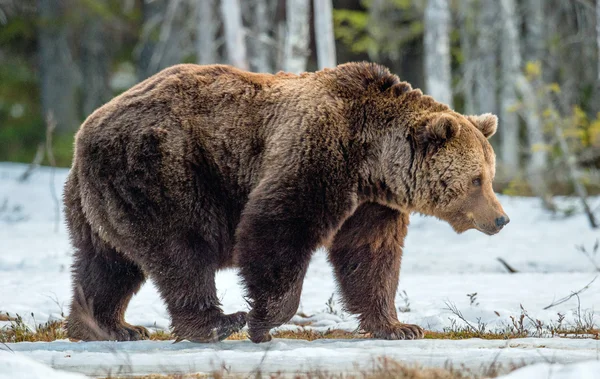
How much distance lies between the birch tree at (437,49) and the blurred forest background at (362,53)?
0.06 ft

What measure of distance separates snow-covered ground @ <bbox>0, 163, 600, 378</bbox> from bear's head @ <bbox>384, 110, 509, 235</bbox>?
35.0 inches

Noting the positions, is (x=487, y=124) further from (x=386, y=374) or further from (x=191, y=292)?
(x=386, y=374)

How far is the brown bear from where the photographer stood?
215 inches

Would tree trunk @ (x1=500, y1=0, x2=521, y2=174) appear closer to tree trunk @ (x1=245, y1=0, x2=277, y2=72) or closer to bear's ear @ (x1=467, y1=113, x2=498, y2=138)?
tree trunk @ (x1=245, y1=0, x2=277, y2=72)

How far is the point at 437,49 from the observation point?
14062mm

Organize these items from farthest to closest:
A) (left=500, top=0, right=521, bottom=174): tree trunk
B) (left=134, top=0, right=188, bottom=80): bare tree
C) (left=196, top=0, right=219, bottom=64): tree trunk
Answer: (left=134, top=0, right=188, bottom=80): bare tree → (left=500, top=0, right=521, bottom=174): tree trunk → (left=196, top=0, right=219, bottom=64): tree trunk

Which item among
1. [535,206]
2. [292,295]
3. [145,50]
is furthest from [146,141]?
[145,50]

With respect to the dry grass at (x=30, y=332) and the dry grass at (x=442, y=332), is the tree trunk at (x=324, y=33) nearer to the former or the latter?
the dry grass at (x=442, y=332)

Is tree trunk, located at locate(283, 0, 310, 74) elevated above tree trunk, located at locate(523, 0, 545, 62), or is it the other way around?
tree trunk, located at locate(523, 0, 545, 62)

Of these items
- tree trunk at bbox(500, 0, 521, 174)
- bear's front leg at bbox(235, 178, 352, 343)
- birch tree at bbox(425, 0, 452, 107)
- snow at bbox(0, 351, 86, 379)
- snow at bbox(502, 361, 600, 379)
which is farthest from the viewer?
tree trunk at bbox(500, 0, 521, 174)

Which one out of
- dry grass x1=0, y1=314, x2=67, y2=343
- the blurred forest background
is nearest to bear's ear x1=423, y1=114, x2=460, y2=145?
dry grass x1=0, y1=314, x2=67, y2=343

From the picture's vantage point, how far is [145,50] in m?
21.5

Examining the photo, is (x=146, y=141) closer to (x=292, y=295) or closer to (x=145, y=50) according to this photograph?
(x=292, y=295)

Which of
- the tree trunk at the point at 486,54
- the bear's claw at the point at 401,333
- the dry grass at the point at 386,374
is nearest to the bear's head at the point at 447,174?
the bear's claw at the point at 401,333
